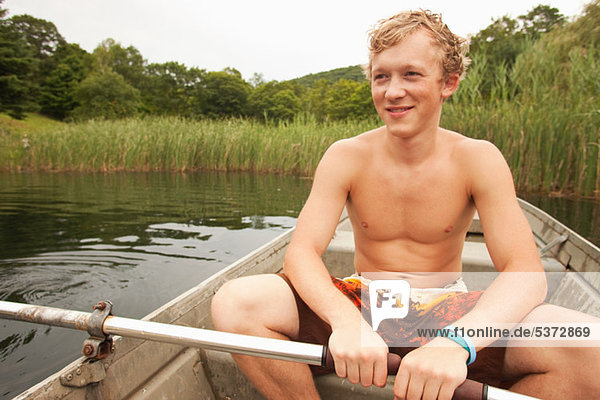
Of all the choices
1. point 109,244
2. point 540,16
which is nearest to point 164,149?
point 109,244

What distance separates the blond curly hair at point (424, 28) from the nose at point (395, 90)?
123mm

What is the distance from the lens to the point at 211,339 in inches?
38.7

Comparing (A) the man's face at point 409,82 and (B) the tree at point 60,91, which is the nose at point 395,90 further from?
(B) the tree at point 60,91

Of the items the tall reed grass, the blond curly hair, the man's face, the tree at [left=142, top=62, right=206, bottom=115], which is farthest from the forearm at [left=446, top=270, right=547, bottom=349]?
the tree at [left=142, top=62, right=206, bottom=115]

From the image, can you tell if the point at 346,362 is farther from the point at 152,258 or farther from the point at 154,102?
the point at 154,102

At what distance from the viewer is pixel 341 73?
279 feet

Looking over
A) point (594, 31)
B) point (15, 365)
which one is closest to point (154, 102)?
point (594, 31)

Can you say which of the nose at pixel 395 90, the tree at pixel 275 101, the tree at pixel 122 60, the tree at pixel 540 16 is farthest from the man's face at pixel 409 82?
the tree at pixel 122 60

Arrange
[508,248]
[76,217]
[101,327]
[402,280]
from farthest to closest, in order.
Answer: [76,217], [402,280], [508,248], [101,327]

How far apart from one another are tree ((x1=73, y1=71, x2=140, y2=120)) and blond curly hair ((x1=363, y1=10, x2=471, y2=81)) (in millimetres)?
40831

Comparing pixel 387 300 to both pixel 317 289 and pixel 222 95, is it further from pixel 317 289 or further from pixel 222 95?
pixel 222 95

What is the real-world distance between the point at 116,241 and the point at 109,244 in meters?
0.12

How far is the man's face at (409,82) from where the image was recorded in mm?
1366

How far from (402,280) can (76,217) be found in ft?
15.8
